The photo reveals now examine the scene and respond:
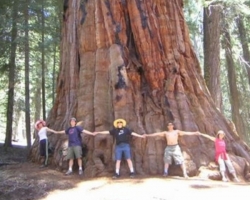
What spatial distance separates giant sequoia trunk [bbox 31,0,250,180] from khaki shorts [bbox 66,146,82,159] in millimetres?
362

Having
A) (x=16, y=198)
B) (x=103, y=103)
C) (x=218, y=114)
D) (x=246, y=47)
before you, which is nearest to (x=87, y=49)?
(x=103, y=103)

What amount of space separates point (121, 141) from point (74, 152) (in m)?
1.36

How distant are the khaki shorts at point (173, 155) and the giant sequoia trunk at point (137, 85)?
0.28 meters

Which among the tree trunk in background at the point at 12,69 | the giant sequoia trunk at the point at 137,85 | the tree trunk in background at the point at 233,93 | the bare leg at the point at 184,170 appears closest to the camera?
the bare leg at the point at 184,170

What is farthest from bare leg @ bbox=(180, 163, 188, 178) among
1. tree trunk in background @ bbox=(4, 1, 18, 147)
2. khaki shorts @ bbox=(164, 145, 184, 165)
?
tree trunk in background @ bbox=(4, 1, 18, 147)

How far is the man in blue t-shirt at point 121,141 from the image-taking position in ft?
29.3

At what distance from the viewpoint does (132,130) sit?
985 cm

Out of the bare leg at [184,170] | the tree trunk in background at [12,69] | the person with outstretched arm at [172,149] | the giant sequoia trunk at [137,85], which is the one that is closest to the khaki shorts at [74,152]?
the giant sequoia trunk at [137,85]

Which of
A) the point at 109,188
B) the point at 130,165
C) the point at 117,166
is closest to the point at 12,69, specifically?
the point at 117,166

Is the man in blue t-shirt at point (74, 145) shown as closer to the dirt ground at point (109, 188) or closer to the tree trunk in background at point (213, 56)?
the dirt ground at point (109, 188)

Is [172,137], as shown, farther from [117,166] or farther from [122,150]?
[117,166]

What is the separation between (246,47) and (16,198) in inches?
635

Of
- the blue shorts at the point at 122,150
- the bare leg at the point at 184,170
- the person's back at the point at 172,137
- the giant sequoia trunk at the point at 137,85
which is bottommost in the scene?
the bare leg at the point at 184,170

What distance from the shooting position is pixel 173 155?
9.23 m
